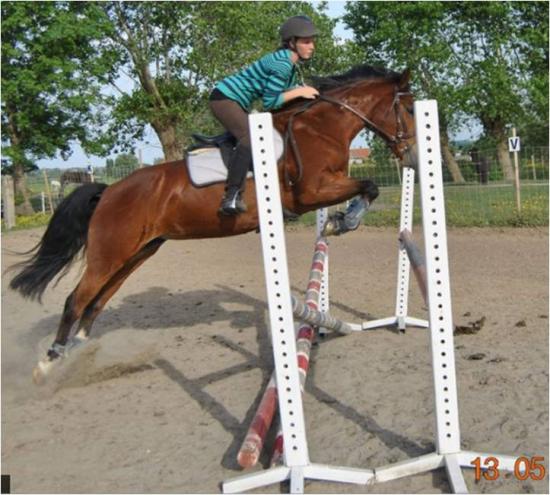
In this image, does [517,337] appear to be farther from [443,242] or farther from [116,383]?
[116,383]

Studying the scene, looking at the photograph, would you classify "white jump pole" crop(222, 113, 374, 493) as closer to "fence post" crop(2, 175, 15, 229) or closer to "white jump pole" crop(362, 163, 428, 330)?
"white jump pole" crop(362, 163, 428, 330)

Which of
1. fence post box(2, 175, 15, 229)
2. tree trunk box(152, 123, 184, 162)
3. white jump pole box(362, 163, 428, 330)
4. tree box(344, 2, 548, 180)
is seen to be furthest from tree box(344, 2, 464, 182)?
white jump pole box(362, 163, 428, 330)

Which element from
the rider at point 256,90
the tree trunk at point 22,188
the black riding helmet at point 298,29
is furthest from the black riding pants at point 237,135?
the tree trunk at point 22,188

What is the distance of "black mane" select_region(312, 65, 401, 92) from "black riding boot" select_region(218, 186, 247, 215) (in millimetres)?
1063

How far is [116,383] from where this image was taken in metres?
4.46

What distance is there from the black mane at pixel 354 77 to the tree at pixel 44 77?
1649cm

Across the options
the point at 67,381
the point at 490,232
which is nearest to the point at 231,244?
the point at 490,232

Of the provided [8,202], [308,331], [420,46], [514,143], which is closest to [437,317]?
[308,331]

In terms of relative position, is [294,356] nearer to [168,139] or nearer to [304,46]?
[304,46]

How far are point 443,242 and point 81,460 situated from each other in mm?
2059

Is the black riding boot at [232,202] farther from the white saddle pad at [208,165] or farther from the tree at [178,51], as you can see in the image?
the tree at [178,51]

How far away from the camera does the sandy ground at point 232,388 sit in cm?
298

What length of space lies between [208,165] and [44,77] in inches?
683

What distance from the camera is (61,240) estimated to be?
4926 mm
